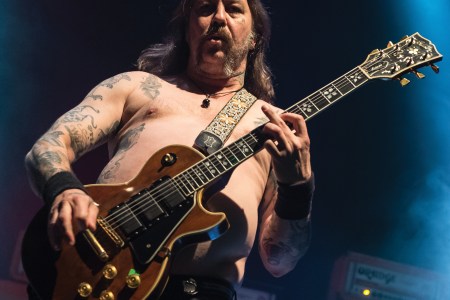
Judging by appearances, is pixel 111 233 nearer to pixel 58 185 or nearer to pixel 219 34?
pixel 58 185

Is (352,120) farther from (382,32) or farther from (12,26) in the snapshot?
(12,26)

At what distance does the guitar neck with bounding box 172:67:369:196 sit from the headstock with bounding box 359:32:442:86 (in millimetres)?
76

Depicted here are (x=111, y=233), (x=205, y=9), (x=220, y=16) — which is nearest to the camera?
(x=111, y=233)

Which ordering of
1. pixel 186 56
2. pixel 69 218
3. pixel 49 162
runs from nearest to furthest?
pixel 69 218, pixel 49 162, pixel 186 56

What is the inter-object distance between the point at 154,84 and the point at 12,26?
258cm

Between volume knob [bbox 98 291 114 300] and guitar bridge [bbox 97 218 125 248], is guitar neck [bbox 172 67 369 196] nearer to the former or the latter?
guitar bridge [bbox 97 218 125 248]

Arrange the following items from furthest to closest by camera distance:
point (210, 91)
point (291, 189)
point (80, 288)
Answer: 1. point (210, 91)
2. point (291, 189)
3. point (80, 288)

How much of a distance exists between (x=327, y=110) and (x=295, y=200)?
10.2 feet

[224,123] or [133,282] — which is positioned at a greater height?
[224,123]

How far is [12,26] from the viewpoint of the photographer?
5102 mm

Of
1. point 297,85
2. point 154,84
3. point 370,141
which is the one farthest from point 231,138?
point 370,141

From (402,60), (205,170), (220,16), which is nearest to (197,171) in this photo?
(205,170)

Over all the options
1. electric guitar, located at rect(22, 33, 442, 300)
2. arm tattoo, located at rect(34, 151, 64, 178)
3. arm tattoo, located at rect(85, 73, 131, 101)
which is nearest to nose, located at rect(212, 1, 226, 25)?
arm tattoo, located at rect(85, 73, 131, 101)

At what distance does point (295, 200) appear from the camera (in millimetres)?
2582
